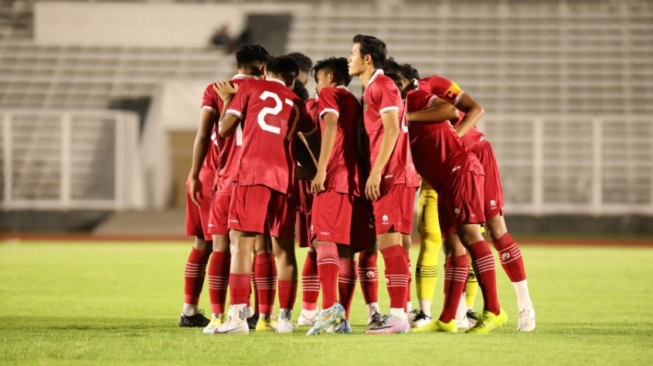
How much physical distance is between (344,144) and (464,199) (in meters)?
0.97

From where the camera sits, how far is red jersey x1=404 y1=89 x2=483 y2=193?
8.62 meters

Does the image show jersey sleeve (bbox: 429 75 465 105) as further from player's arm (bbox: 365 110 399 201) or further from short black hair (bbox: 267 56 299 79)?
short black hair (bbox: 267 56 299 79)

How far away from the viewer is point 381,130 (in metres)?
8.23

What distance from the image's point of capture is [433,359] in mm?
6793

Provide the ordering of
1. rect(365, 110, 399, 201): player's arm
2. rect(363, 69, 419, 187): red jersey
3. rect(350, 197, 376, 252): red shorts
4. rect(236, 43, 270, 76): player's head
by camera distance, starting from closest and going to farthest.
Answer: rect(365, 110, 399, 201): player's arm
rect(363, 69, 419, 187): red jersey
rect(350, 197, 376, 252): red shorts
rect(236, 43, 270, 76): player's head

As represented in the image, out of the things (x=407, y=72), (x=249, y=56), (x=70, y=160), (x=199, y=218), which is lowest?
(x=70, y=160)

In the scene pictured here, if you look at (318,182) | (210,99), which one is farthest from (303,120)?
(210,99)

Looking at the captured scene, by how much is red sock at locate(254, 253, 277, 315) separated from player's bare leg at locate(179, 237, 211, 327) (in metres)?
0.59

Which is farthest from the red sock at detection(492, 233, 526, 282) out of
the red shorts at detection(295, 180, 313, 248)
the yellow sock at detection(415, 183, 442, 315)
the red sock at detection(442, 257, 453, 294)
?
the red shorts at detection(295, 180, 313, 248)

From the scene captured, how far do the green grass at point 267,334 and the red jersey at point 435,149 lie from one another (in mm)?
1235

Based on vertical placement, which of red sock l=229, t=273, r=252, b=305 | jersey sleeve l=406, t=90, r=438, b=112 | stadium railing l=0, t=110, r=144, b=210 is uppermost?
jersey sleeve l=406, t=90, r=438, b=112

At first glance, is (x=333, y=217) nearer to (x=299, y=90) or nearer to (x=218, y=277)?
(x=218, y=277)

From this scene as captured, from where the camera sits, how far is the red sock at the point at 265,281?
8664 millimetres

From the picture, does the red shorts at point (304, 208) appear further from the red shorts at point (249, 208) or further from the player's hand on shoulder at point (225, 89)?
the player's hand on shoulder at point (225, 89)
